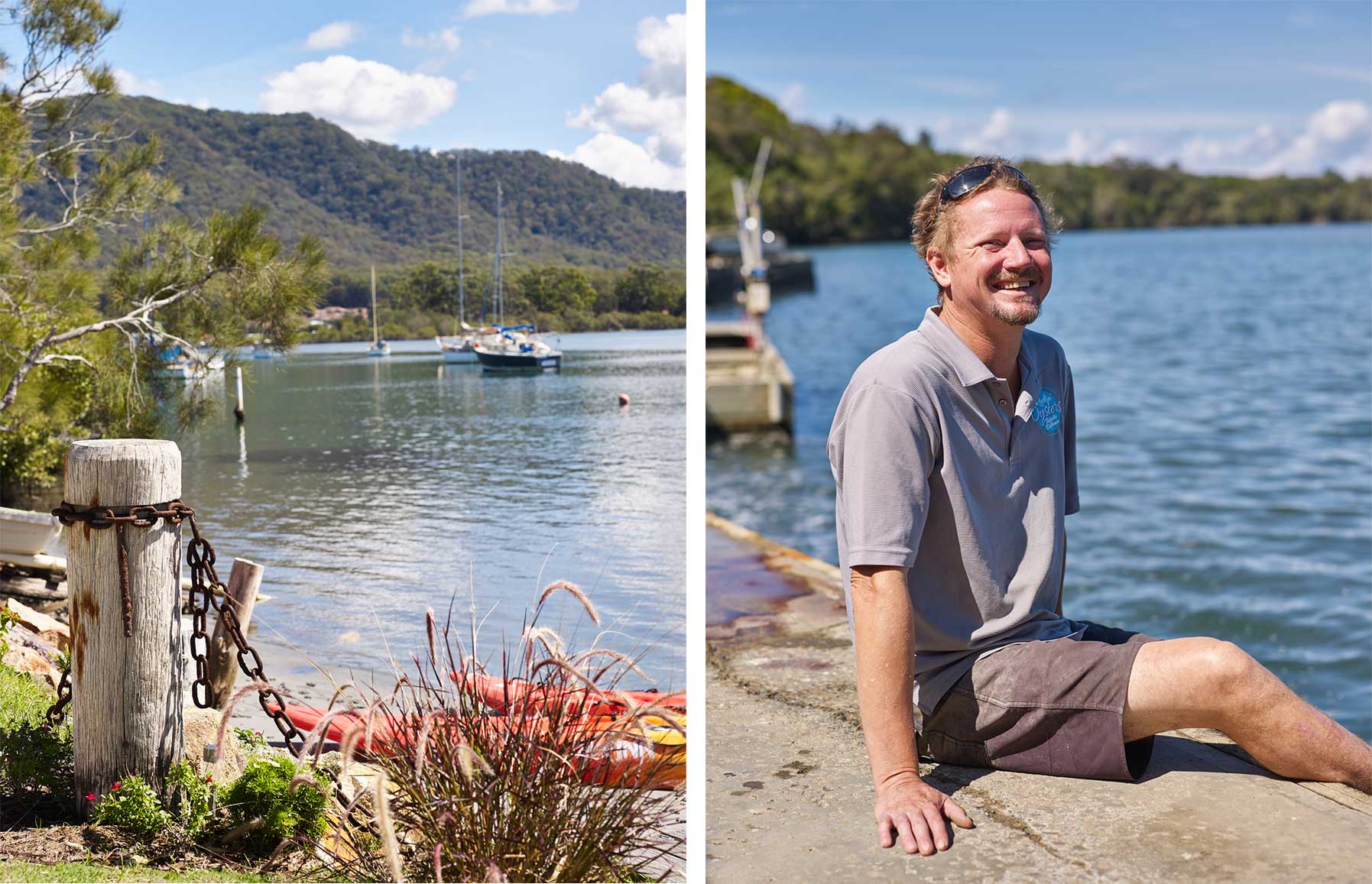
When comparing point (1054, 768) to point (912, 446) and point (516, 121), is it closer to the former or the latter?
point (912, 446)

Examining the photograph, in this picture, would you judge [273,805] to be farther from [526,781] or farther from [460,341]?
[460,341]

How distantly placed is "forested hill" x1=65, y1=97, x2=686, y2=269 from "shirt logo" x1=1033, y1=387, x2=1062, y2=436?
31.9 metres

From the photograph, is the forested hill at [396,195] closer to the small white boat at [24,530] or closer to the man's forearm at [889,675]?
the small white boat at [24,530]

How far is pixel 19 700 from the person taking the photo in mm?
3898

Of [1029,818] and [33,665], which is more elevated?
[1029,818]

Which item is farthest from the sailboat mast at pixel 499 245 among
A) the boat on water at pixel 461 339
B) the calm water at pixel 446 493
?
the calm water at pixel 446 493

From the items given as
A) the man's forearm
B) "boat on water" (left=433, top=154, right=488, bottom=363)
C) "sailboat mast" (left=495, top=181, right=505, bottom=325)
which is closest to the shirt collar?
the man's forearm

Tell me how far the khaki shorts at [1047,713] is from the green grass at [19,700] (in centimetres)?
250

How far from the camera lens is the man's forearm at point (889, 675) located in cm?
209

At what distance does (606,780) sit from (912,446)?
0.95 meters

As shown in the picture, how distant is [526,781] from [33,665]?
10.8 ft

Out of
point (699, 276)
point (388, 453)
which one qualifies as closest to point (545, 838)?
point (699, 276)

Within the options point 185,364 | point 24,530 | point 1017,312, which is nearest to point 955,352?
point 1017,312

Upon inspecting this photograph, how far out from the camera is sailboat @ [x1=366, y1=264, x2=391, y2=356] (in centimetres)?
3706
